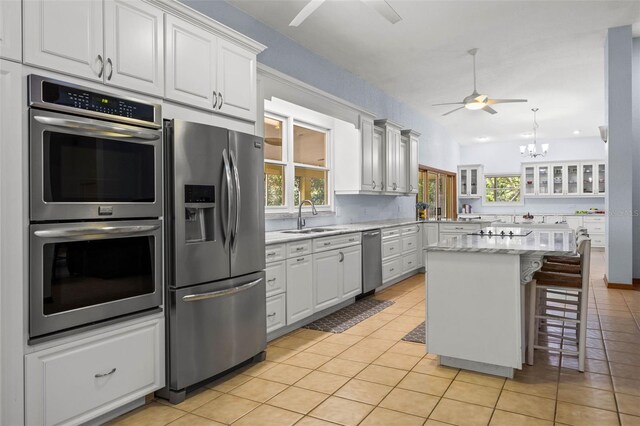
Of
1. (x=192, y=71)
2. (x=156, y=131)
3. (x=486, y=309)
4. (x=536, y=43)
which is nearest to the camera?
→ (x=156, y=131)

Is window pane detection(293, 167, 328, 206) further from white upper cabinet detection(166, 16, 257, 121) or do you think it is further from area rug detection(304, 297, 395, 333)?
white upper cabinet detection(166, 16, 257, 121)

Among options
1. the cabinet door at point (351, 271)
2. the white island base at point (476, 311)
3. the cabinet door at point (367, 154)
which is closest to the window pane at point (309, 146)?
the cabinet door at point (367, 154)

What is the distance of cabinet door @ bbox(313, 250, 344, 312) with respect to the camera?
4.19 meters

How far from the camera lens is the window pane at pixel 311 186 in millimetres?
5188

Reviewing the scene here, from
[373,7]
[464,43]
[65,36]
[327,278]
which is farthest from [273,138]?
[65,36]

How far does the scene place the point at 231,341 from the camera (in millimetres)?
2875

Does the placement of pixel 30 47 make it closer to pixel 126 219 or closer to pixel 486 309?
pixel 126 219

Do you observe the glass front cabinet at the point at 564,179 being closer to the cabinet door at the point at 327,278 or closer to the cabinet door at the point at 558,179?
the cabinet door at the point at 558,179

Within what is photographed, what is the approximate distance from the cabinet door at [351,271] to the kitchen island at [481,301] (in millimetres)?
1657

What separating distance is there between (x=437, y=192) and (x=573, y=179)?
4401 mm

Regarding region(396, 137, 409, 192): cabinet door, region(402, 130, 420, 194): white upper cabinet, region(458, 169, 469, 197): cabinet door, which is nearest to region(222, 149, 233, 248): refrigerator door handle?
region(396, 137, 409, 192): cabinet door

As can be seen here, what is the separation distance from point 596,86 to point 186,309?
7.50 meters

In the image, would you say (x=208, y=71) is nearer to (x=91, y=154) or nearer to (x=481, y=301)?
(x=91, y=154)

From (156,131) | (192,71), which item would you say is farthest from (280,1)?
(156,131)
